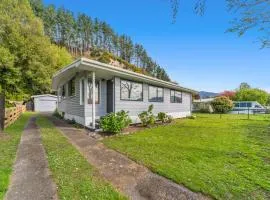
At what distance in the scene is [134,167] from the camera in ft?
13.9

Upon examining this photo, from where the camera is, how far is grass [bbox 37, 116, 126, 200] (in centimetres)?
298

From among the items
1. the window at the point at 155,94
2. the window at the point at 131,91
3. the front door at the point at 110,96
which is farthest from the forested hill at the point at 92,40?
the window at the point at 131,91

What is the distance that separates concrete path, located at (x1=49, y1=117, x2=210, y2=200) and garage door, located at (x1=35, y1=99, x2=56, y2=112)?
2771 centimetres

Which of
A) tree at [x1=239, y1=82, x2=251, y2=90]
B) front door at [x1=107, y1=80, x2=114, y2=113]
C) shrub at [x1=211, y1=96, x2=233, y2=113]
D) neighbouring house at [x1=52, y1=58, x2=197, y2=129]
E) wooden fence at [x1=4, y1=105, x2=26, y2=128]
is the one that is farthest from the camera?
tree at [x1=239, y1=82, x2=251, y2=90]

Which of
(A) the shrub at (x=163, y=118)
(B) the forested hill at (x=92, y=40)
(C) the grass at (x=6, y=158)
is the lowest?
(C) the grass at (x=6, y=158)

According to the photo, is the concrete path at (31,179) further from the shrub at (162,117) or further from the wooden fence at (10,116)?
the shrub at (162,117)

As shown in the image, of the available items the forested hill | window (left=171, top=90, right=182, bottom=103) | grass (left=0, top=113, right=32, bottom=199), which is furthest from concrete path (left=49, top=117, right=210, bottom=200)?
the forested hill

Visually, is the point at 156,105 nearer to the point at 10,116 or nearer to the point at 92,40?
the point at 10,116

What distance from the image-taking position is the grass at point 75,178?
117 inches

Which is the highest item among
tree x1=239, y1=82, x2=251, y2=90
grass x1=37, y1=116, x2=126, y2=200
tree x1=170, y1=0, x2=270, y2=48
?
tree x1=239, y1=82, x2=251, y2=90

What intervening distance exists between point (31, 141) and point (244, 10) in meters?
6.64

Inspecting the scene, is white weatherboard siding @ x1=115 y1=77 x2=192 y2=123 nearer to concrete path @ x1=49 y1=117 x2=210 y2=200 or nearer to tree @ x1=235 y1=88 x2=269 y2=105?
concrete path @ x1=49 y1=117 x2=210 y2=200

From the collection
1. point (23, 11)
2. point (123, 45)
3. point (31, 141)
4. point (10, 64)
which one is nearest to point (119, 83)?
point (31, 141)

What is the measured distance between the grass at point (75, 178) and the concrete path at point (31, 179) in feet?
0.43
